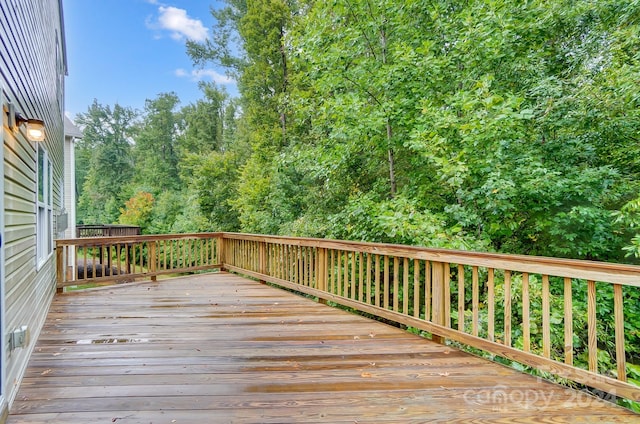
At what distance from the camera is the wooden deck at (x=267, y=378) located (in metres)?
1.93

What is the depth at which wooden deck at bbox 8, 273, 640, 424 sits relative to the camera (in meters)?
1.93

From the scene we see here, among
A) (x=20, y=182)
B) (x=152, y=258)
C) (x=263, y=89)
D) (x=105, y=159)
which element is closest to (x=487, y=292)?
(x=20, y=182)

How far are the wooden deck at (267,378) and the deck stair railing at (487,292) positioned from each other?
0.18 m

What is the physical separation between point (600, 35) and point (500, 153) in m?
2.06

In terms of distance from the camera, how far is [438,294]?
3.03 m

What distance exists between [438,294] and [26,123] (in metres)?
3.69

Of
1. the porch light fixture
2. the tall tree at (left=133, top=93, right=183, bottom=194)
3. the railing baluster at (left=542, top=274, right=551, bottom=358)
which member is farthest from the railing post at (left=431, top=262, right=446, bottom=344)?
the tall tree at (left=133, top=93, right=183, bottom=194)

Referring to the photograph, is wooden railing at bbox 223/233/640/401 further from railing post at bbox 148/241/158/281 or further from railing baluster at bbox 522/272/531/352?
railing post at bbox 148/241/158/281

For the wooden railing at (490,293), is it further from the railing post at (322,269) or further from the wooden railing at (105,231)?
the wooden railing at (105,231)

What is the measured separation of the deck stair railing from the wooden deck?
178 mm

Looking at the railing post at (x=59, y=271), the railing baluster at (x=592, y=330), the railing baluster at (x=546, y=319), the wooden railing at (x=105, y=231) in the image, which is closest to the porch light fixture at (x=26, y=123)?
the railing post at (x=59, y=271)

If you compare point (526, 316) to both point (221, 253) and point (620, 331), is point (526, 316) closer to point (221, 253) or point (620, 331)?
point (620, 331)

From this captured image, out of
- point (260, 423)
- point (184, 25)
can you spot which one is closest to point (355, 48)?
point (260, 423)

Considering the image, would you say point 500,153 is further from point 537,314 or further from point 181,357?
point 181,357
